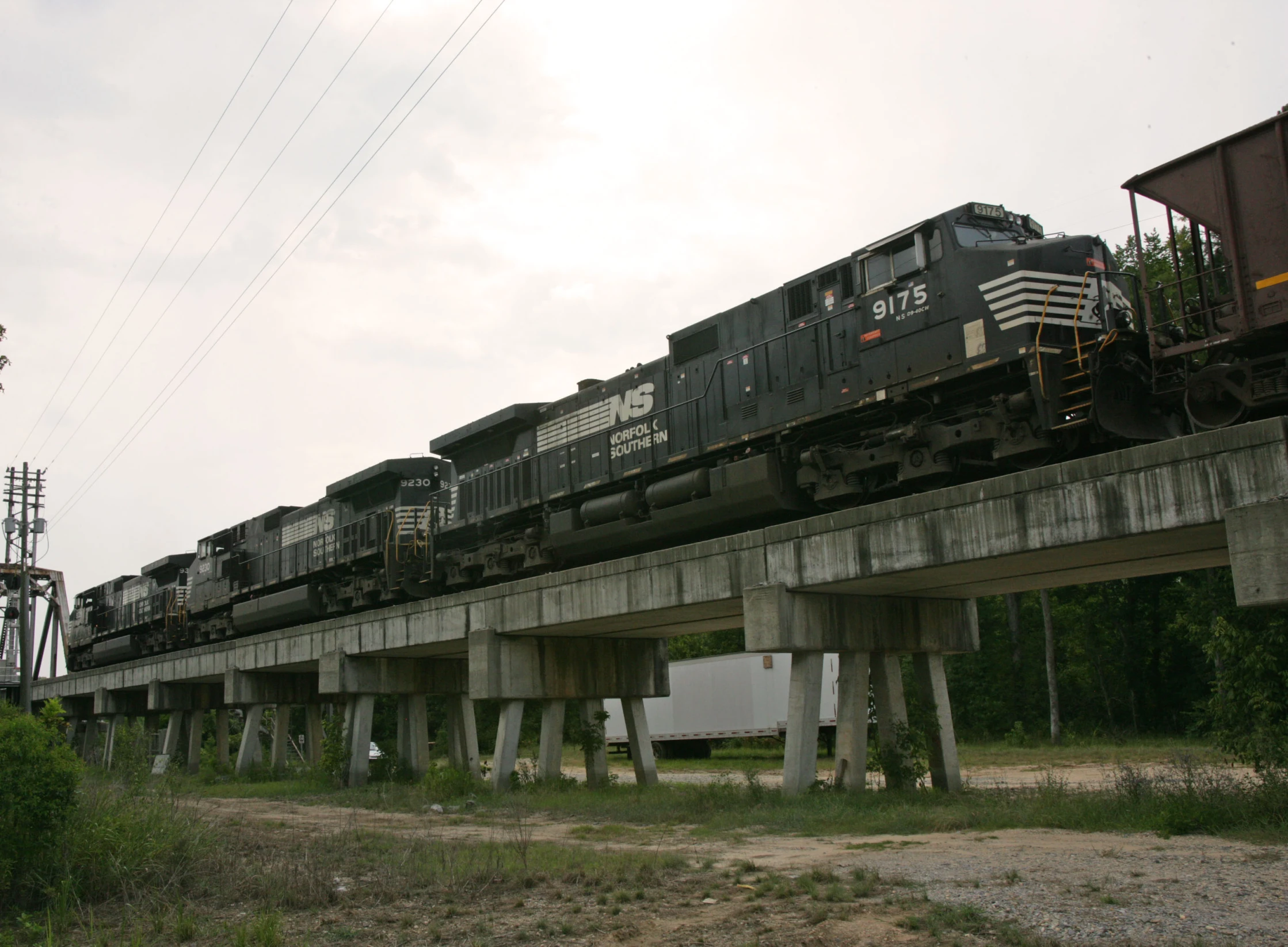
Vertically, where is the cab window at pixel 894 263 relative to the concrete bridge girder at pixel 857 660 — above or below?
above

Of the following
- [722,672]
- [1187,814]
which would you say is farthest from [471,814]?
[722,672]

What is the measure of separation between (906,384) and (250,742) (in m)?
25.3

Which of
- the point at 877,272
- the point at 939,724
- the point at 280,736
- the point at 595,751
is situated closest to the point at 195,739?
the point at 280,736

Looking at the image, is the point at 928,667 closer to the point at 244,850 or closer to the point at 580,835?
the point at 580,835

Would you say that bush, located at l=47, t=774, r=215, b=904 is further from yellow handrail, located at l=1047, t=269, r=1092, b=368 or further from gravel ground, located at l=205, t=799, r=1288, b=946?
yellow handrail, located at l=1047, t=269, r=1092, b=368

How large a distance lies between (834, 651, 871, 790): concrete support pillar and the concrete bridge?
0.04 metres

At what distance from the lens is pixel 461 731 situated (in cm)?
2725

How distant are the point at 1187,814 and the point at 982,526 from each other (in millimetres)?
3429

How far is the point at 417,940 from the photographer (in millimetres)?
7988

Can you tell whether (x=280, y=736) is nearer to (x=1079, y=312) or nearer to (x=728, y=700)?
(x=728, y=700)

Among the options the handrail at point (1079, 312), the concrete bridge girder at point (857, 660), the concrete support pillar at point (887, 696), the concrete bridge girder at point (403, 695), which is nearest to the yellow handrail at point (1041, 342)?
the handrail at point (1079, 312)

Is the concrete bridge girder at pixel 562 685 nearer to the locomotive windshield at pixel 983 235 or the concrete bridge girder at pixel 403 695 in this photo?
the concrete bridge girder at pixel 403 695

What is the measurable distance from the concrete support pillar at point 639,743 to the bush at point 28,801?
11484 mm

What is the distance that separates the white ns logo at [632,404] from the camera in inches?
741
